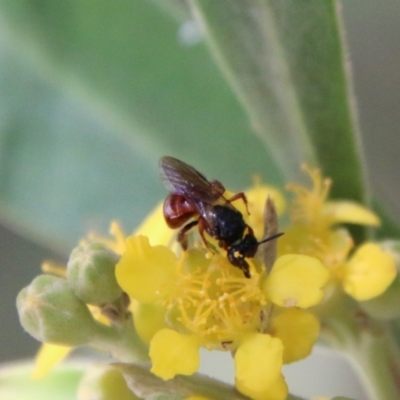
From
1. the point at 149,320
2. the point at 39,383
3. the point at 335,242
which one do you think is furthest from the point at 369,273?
the point at 39,383

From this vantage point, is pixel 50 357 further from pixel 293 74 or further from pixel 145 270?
pixel 293 74

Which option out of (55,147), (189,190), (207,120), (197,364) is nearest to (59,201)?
(55,147)

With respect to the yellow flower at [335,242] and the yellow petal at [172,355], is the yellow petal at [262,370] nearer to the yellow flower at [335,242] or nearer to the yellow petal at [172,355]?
the yellow petal at [172,355]

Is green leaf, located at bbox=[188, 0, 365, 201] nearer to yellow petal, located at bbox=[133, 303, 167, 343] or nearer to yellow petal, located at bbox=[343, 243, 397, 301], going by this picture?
yellow petal, located at bbox=[343, 243, 397, 301]

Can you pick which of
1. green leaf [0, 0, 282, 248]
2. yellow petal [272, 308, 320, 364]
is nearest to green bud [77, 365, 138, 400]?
yellow petal [272, 308, 320, 364]

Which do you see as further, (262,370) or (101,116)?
(101,116)

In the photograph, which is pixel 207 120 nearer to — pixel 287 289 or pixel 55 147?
pixel 55 147
